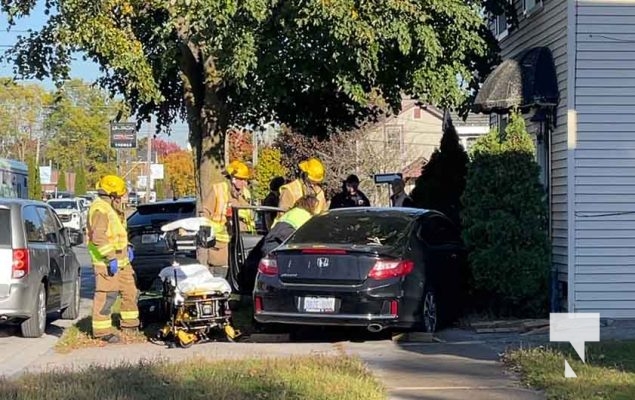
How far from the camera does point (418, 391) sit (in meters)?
8.48

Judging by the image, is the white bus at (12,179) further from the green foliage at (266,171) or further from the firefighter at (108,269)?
the firefighter at (108,269)

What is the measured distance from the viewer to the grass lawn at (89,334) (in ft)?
39.6

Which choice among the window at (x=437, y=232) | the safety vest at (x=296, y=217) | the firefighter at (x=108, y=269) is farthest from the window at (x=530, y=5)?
the firefighter at (x=108, y=269)

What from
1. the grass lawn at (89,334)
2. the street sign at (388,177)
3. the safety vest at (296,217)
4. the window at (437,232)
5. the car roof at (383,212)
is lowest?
the grass lawn at (89,334)

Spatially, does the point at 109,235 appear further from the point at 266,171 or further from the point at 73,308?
A: the point at 266,171

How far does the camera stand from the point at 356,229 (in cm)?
1202

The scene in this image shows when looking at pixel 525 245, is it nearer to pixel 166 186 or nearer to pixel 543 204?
pixel 543 204

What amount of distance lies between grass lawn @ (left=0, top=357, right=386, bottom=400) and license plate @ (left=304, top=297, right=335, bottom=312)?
1.69 meters

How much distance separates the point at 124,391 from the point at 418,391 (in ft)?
7.67

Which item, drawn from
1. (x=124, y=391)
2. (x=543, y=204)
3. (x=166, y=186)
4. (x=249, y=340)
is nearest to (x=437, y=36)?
(x=543, y=204)

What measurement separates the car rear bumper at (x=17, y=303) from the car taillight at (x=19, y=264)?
0.40 ft

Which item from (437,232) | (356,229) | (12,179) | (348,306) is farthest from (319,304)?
(12,179)

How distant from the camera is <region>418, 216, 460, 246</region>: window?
12336 mm

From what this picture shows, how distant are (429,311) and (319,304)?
1.32m
